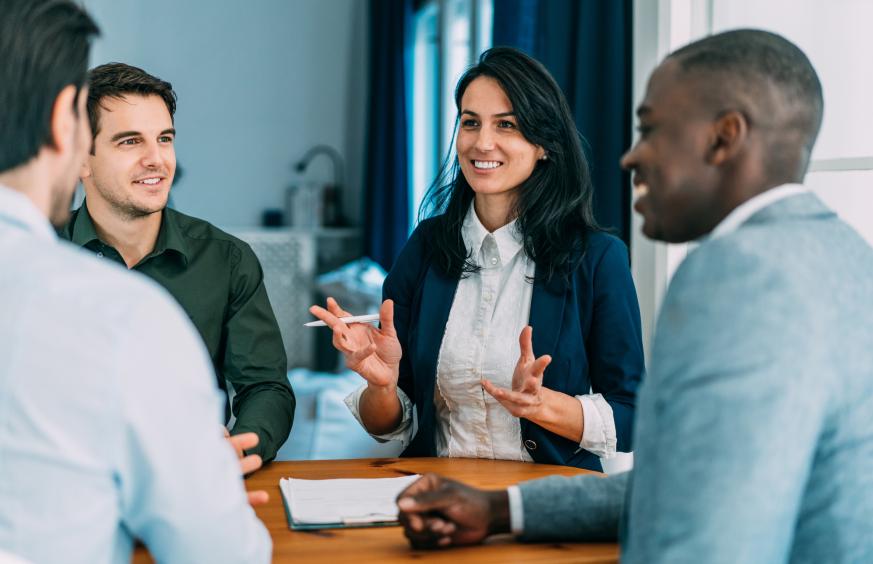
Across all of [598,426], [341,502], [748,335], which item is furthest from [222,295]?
[748,335]

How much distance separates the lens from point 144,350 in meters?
0.76

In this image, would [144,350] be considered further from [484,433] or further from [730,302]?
[484,433]

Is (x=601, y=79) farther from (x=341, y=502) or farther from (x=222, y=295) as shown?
(x=341, y=502)

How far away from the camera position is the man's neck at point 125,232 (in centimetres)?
182

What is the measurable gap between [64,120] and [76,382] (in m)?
0.26

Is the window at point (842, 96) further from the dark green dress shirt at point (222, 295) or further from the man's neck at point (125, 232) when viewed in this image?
the man's neck at point (125, 232)

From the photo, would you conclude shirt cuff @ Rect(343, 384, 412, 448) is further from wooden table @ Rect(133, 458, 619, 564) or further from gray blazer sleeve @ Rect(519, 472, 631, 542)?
gray blazer sleeve @ Rect(519, 472, 631, 542)

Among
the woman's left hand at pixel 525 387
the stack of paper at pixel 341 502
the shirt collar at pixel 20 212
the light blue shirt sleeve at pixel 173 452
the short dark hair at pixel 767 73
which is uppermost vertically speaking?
the short dark hair at pixel 767 73

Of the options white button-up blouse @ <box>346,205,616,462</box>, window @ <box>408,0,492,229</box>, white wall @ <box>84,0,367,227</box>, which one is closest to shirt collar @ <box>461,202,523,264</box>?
white button-up blouse @ <box>346,205,616,462</box>

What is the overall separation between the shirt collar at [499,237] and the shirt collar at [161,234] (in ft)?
1.95

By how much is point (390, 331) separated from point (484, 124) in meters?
0.50

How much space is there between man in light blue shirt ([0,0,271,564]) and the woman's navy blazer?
0.98 m

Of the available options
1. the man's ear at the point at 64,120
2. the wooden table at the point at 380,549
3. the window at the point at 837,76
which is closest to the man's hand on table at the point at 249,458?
the wooden table at the point at 380,549

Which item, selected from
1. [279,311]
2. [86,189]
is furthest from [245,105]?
[86,189]
